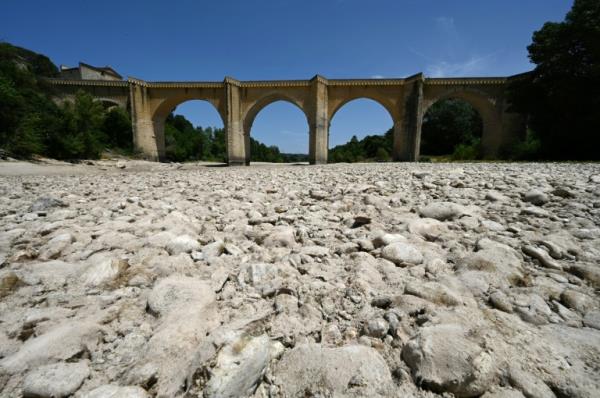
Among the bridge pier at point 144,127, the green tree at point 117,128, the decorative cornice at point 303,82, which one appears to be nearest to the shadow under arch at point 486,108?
the decorative cornice at point 303,82

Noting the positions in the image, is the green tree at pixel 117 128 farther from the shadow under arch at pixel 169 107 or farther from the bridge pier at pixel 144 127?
the shadow under arch at pixel 169 107

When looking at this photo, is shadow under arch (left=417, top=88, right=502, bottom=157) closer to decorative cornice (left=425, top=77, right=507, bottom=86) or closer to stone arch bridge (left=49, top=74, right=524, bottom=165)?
stone arch bridge (left=49, top=74, right=524, bottom=165)

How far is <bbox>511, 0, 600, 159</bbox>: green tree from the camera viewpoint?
35.6 ft

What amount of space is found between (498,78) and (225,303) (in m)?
20.3

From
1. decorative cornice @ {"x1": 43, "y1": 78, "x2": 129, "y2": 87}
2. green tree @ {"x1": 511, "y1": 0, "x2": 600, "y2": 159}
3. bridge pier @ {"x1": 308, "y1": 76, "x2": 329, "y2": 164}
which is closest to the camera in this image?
green tree @ {"x1": 511, "y1": 0, "x2": 600, "y2": 159}

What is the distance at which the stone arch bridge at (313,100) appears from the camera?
15.1 meters

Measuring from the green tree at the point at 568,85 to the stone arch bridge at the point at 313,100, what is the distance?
88.6 inches

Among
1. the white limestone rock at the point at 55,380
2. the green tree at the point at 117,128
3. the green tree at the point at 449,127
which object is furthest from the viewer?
the green tree at the point at 449,127

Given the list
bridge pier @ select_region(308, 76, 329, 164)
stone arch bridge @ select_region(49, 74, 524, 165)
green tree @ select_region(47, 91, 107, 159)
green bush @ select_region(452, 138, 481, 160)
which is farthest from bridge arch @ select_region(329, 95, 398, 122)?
green tree @ select_region(47, 91, 107, 159)

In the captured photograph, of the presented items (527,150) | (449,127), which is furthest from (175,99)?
(449,127)

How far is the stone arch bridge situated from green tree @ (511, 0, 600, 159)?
225 cm

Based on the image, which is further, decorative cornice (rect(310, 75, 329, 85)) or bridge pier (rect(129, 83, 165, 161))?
bridge pier (rect(129, 83, 165, 161))

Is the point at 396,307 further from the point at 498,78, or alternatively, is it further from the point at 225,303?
the point at 498,78

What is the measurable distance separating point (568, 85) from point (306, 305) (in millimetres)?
17331
